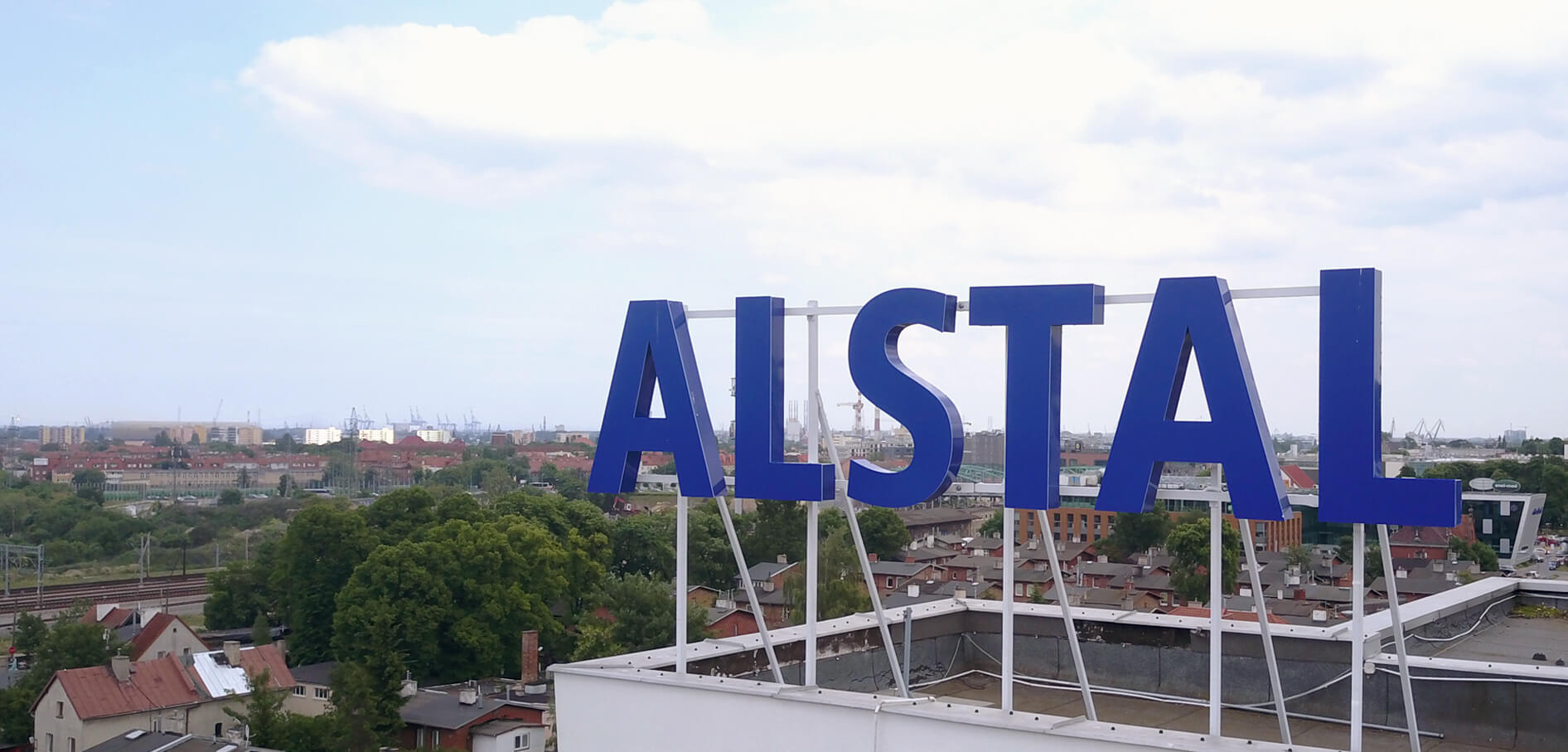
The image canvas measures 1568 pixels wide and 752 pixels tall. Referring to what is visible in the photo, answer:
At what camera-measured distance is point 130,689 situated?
5366 cm

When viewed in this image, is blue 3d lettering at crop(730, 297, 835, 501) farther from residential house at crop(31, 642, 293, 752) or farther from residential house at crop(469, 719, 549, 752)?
residential house at crop(31, 642, 293, 752)

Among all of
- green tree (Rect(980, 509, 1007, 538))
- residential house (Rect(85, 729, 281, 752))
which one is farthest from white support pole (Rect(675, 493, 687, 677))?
green tree (Rect(980, 509, 1007, 538))

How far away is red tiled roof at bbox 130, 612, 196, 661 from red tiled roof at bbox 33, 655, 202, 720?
15.2 feet

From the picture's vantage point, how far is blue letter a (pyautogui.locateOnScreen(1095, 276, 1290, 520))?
37.2 feet

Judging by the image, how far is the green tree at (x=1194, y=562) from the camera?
69750mm

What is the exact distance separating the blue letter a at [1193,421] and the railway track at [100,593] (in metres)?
90.0

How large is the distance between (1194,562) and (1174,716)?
2409 inches

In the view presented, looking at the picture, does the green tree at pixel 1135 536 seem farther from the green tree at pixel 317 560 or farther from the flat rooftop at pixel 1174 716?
the flat rooftop at pixel 1174 716

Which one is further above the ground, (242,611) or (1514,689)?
(1514,689)

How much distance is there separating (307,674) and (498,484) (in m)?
109

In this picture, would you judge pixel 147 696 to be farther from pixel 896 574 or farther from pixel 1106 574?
pixel 1106 574

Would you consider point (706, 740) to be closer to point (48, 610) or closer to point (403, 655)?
point (403, 655)

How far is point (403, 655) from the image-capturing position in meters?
57.4

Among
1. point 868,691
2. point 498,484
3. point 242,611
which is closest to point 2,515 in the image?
point 498,484
